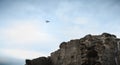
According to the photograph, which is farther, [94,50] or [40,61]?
[40,61]

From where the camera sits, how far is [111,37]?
5231 cm

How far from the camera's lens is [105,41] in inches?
2012

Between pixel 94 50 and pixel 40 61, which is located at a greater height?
pixel 40 61

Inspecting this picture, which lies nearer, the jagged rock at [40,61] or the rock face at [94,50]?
the rock face at [94,50]

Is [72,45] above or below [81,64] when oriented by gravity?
above

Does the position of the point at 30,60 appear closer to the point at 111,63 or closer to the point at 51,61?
the point at 51,61

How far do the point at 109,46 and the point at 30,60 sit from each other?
76.8 ft

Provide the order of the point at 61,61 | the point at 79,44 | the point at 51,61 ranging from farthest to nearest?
the point at 51,61 < the point at 61,61 < the point at 79,44

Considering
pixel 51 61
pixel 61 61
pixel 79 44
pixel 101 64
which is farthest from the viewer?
pixel 51 61

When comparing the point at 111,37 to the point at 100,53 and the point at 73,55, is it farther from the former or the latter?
the point at 73,55

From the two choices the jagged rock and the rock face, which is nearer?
the rock face

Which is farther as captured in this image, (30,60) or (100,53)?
(30,60)

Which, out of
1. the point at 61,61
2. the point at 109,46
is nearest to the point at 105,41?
the point at 109,46

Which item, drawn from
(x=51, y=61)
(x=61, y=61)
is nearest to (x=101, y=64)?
(x=61, y=61)
